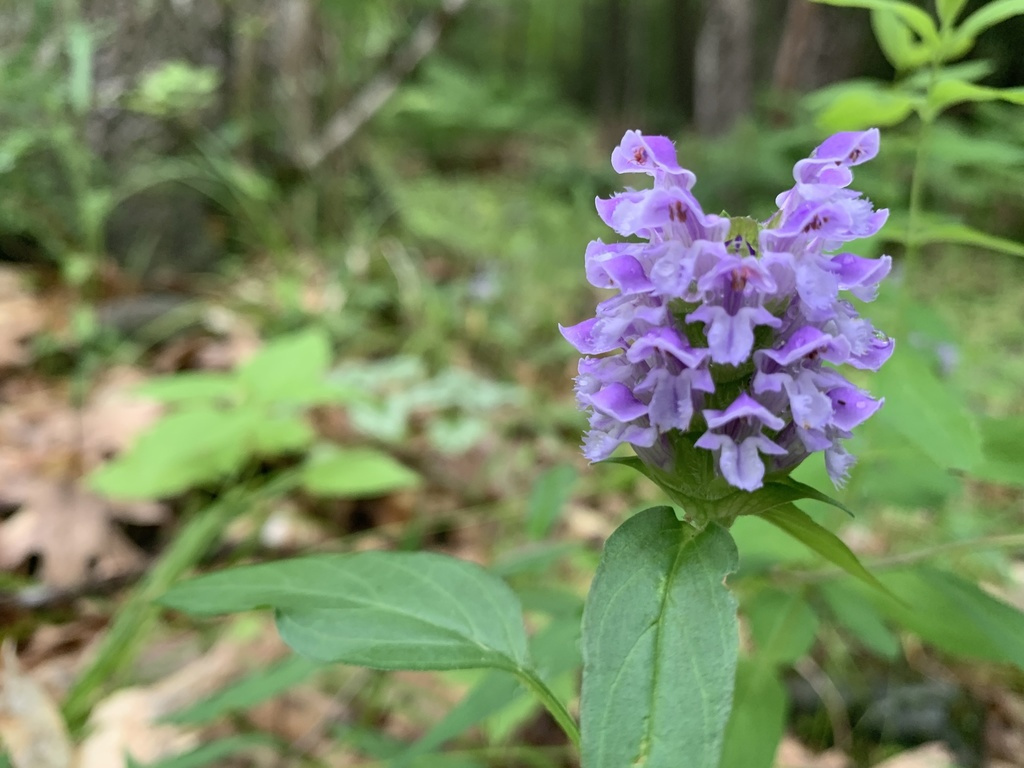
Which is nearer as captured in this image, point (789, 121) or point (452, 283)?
point (452, 283)

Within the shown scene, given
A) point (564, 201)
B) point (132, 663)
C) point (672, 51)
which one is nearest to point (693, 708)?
point (132, 663)

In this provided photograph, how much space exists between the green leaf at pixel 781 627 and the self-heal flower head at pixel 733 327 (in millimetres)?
399

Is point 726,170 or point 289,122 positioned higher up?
point 289,122

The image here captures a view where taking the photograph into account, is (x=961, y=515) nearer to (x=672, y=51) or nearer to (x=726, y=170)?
(x=726, y=170)

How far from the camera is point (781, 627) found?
42.4 inches

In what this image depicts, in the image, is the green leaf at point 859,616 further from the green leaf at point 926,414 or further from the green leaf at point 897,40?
the green leaf at point 897,40

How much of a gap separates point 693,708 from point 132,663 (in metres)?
1.55

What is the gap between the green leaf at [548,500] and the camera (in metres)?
1.43

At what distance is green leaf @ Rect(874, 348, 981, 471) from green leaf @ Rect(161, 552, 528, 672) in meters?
0.56

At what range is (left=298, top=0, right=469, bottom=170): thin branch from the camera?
3.68 m

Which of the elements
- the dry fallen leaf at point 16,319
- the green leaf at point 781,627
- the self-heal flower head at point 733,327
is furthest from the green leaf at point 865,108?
the dry fallen leaf at point 16,319

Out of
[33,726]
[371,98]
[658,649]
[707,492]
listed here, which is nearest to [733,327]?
[707,492]

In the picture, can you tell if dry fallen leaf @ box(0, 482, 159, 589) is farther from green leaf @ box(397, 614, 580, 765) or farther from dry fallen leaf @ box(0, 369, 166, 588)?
green leaf @ box(397, 614, 580, 765)

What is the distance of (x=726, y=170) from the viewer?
447cm
